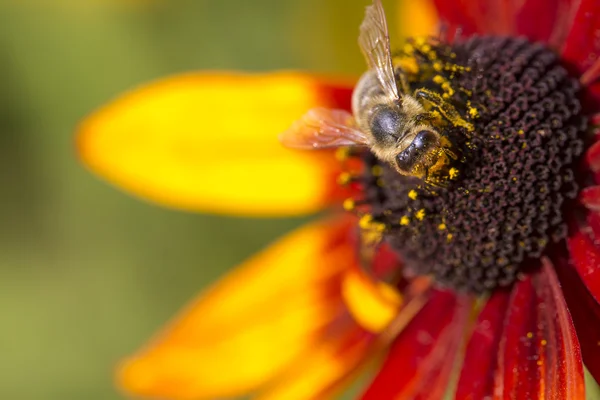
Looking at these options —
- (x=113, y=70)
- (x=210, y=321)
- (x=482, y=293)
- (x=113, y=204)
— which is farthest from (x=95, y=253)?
(x=482, y=293)

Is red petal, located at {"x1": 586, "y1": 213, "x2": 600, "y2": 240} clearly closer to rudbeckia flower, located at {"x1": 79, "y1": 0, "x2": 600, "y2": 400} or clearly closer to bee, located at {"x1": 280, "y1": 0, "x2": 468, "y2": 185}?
rudbeckia flower, located at {"x1": 79, "y1": 0, "x2": 600, "y2": 400}

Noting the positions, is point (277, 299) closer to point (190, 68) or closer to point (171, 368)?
point (171, 368)

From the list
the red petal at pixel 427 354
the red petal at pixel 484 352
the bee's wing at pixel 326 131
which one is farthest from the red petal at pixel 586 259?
the bee's wing at pixel 326 131

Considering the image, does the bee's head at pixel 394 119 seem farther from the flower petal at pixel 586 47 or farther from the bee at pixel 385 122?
the flower petal at pixel 586 47

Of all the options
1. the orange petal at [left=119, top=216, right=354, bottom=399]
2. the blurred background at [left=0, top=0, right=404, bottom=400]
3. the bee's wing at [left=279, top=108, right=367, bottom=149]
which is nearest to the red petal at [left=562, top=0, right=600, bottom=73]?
the bee's wing at [left=279, top=108, right=367, bottom=149]

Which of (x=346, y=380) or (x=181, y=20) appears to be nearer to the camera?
(x=346, y=380)

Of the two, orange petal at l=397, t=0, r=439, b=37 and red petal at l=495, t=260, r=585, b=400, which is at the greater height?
orange petal at l=397, t=0, r=439, b=37
